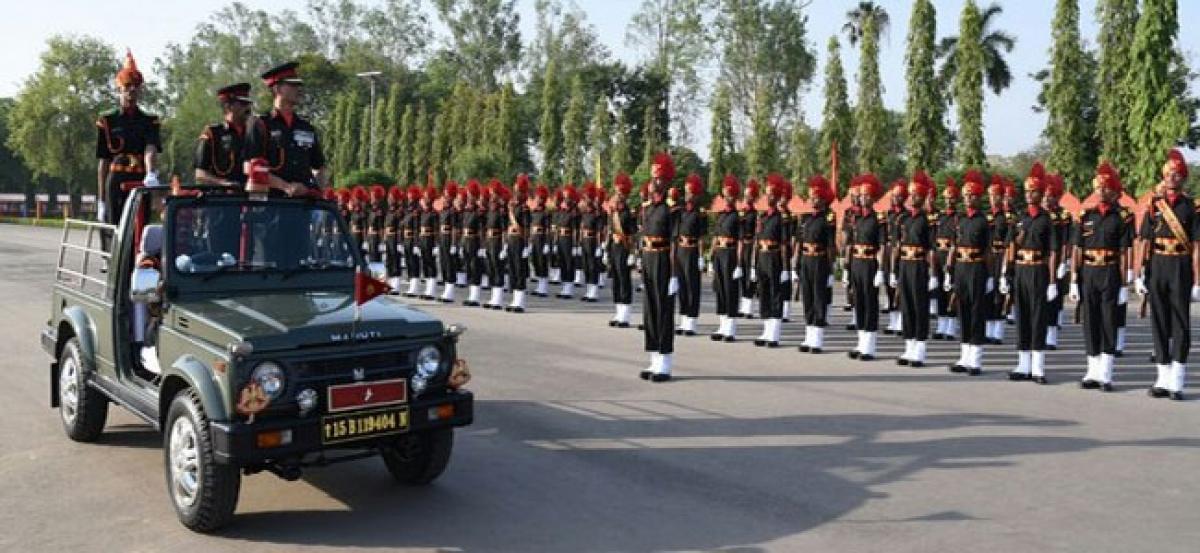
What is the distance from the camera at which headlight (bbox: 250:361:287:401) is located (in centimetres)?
538

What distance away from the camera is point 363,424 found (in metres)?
5.65

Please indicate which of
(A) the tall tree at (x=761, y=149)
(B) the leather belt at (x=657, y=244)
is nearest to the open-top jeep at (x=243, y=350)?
(B) the leather belt at (x=657, y=244)

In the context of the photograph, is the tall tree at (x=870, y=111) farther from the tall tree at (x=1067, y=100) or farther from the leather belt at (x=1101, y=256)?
the leather belt at (x=1101, y=256)

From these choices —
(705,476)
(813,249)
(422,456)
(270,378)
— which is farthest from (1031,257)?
(270,378)

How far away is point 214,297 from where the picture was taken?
21.0 ft

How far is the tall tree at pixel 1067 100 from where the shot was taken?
33625 millimetres

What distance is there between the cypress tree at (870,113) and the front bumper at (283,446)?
36.7 meters

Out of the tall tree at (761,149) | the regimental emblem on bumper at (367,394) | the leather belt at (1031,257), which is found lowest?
the regimental emblem on bumper at (367,394)

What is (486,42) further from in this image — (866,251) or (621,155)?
(866,251)

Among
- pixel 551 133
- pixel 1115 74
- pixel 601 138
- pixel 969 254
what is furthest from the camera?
pixel 551 133

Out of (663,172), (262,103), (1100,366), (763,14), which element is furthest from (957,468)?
(262,103)

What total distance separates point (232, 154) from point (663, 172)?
524 centimetres

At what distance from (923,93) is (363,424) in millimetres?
34894

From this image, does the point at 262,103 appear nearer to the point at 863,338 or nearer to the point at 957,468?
the point at 863,338
